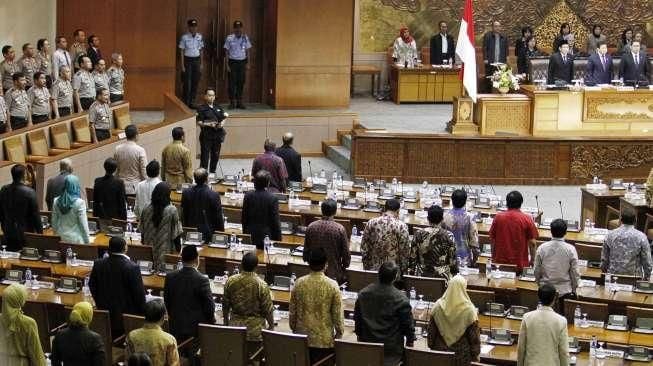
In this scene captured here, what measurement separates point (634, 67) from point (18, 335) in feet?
53.1

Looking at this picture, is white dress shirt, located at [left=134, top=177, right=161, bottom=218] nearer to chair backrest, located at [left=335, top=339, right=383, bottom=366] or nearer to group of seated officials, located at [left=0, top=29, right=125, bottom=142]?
chair backrest, located at [left=335, top=339, right=383, bottom=366]

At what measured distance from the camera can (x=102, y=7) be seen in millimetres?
25312

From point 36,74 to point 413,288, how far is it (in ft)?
31.8

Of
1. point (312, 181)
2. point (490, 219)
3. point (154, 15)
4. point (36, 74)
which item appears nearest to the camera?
point (490, 219)

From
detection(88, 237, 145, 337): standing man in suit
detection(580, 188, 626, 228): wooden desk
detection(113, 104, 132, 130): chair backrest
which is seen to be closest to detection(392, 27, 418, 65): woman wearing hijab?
detection(113, 104, 132, 130): chair backrest

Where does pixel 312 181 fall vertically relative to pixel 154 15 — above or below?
below

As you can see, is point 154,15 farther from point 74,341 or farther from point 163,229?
point 74,341

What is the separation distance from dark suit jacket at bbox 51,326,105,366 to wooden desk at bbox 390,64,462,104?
17649 millimetres

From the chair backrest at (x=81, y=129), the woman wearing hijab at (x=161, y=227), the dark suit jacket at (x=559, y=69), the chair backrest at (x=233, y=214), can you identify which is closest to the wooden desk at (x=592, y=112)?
the dark suit jacket at (x=559, y=69)

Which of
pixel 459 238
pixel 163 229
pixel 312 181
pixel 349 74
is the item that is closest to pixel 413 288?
pixel 459 238

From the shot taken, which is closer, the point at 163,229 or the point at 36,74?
the point at 163,229

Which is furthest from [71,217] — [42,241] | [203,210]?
[203,210]

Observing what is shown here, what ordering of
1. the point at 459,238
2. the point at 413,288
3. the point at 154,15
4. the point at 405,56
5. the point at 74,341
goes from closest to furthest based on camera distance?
the point at 74,341 < the point at 413,288 < the point at 459,238 < the point at 154,15 < the point at 405,56

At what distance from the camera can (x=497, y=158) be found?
22.6 metres
